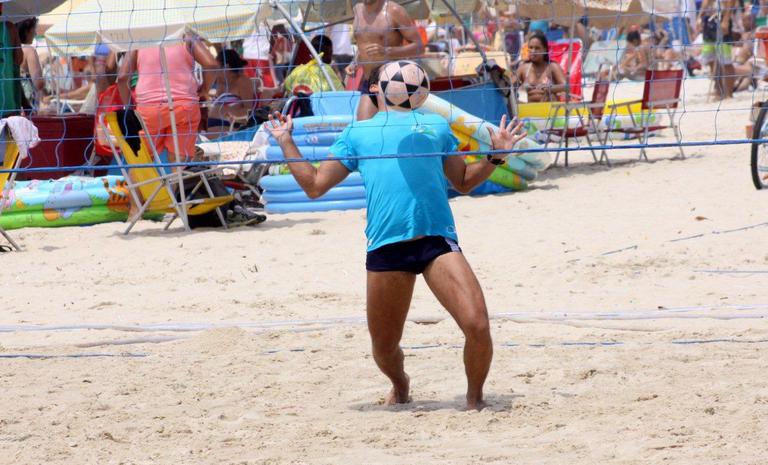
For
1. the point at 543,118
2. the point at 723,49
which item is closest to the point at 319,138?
the point at 543,118

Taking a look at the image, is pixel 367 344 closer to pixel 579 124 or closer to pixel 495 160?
pixel 495 160

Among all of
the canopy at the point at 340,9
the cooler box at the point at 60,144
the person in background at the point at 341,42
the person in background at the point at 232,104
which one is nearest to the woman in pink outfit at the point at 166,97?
the cooler box at the point at 60,144

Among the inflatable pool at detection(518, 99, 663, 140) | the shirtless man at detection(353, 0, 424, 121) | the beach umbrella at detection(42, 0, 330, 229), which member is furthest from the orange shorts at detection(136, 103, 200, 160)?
the inflatable pool at detection(518, 99, 663, 140)

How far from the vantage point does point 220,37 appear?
9742 millimetres

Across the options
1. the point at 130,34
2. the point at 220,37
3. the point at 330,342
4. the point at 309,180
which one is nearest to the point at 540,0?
the point at 220,37

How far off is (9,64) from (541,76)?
5.84 meters

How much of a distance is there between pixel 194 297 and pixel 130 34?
2.94 metres

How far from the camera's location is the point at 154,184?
902 cm

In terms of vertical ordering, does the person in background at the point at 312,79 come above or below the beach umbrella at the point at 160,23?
below

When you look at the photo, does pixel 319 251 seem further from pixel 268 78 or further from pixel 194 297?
pixel 268 78

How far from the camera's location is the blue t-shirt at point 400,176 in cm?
391

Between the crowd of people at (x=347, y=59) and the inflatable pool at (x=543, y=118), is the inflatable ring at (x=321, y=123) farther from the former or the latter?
the inflatable pool at (x=543, y=118)

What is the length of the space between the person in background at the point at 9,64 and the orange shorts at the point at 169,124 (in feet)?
3.18

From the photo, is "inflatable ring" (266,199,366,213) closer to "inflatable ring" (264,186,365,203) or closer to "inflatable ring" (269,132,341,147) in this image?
"inflatable ring" (264,186,365,203)
